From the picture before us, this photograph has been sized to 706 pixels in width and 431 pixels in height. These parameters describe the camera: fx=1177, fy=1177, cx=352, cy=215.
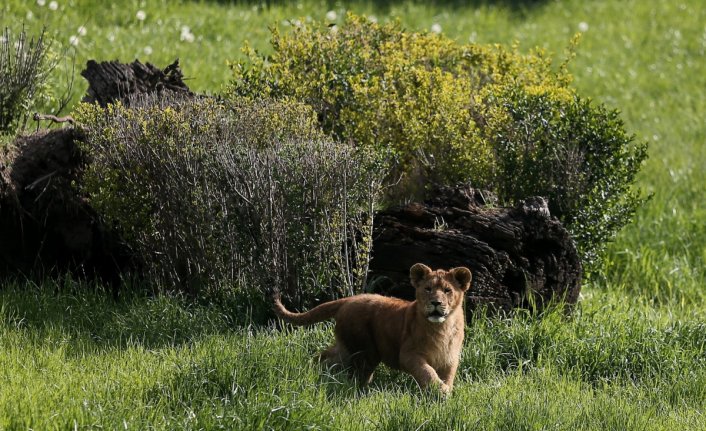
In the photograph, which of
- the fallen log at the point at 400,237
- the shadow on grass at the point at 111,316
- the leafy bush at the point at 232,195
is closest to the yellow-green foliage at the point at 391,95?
the fallen log at the point at 400,237

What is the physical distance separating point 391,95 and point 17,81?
10.8ft

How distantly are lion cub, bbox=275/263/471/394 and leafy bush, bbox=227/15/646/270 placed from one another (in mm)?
2139

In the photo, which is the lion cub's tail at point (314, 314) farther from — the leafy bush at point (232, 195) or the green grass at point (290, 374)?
the leafy bush at point (232, 195)

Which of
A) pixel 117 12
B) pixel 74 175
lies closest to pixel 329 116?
→ pixel 74 175

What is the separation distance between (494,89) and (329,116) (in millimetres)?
1652

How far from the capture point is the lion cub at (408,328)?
7.41 metres

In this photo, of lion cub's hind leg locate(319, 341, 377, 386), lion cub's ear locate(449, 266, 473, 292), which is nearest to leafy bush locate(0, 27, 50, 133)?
lion cub's hind leg locate(319, 341, 377, 386)

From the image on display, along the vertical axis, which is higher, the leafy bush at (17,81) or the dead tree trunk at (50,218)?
the leafy bush at (17,81)

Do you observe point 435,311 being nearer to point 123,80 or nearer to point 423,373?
point 423,373

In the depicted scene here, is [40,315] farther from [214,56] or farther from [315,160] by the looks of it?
[214,56]

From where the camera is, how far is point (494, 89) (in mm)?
11047

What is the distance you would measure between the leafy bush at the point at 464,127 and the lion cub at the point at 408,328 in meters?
2.14

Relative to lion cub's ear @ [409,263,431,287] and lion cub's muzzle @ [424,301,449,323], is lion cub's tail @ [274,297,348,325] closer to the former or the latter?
lion cub's ear @ [409,263,431,287]

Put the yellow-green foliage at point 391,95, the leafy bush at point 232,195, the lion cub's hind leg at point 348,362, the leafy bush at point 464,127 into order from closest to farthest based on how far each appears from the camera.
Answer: the lion cub's hind leg at point 348,362, the leafy bush at point 232,195, the leafy bush at point 464,127, the yellow-green foliage at point 391,95
